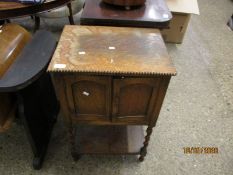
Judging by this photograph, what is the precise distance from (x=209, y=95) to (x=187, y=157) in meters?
0.68

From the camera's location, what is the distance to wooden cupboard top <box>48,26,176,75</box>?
79 cm

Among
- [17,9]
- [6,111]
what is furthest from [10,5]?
[6,111]

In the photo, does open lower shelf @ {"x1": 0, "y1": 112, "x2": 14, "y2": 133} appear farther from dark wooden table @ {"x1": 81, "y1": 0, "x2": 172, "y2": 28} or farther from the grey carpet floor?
dark wooden table @ {"x1": 81, "y1": 0, "x2": 172, "y2": 28}

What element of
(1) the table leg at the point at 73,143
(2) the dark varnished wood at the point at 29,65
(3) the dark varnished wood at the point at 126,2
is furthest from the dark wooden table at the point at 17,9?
(1) the table leg at the point at 73,143

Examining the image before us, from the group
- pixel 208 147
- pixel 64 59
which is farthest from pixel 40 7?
pixel 208 147

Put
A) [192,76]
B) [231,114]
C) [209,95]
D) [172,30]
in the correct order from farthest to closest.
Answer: [172,30], [192,76], [209,95], [231,114]

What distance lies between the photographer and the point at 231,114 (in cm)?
162

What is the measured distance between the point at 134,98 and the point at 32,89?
0.54 metres

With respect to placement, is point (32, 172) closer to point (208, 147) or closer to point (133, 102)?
point (133, 102)

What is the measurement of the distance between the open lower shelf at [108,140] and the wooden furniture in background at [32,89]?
0.76 ft

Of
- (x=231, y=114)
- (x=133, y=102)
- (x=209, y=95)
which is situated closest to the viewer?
(x=133, y=102)

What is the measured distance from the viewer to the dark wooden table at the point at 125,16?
107 centimetres
